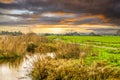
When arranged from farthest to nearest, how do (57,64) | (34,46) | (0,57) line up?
1. (34,46)
2. (0,57)
3. (57,64)

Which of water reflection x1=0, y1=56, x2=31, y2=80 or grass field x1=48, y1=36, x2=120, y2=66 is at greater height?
grass field x1=48, y1=36, x2=120, y2=66

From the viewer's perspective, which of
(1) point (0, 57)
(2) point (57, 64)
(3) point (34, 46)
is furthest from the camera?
(3) point (34, 46)

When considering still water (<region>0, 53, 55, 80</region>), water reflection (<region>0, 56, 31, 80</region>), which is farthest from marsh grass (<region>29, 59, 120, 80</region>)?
water reflection (<region>0, 56, 31, 80</region>)

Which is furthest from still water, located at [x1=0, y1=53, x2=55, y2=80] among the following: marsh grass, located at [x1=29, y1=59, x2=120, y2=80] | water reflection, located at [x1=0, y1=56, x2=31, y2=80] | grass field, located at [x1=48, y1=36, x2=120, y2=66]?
grass field, located at [x1=48, y1=36, x2=120, y2=66]

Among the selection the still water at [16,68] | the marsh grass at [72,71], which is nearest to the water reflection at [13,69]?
the still water at [16,68]

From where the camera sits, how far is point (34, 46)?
144 feet

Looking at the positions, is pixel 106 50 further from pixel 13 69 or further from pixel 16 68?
pixel 13 69

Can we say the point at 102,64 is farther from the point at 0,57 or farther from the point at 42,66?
the point at 0,57

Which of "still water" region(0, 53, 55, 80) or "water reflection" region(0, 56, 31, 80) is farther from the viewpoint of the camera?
"water reflection" region(0, 56, 31, 80)

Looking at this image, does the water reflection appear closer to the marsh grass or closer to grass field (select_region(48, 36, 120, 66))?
the marsh grass


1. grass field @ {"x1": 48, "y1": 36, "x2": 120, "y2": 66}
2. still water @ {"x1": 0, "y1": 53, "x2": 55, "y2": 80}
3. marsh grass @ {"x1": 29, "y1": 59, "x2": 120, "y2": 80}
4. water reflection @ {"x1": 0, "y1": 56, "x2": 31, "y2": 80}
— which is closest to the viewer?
marsh grass @ {"x1": 29, "y1": 59, "x2": 120, "y2": 80}

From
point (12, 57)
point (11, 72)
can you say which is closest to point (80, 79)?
point (11, 72)

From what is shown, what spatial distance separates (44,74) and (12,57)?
1380 cm

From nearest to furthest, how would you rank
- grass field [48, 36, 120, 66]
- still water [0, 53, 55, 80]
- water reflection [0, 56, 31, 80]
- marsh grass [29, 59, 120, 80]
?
1. marsh grass [29, 59, 120, 80]
2. still water [0, 53, 55, 80]
3. water reflection [0, 56, 31, 80]
4. grass field [48, 36, 120, 66]
